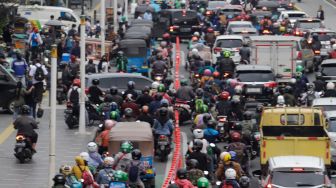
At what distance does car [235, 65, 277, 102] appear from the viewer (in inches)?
1914

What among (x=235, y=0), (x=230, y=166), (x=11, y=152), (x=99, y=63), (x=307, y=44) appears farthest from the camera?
(x=235, y=0)

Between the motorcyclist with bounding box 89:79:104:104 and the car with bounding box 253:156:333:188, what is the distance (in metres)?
14.8

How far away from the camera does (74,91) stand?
147ft

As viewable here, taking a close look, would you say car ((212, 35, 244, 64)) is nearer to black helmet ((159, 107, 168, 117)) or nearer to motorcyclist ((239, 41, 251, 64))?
motorcyclist ((239, 41, 251, 64))

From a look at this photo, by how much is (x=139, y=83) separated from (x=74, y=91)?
3.33m

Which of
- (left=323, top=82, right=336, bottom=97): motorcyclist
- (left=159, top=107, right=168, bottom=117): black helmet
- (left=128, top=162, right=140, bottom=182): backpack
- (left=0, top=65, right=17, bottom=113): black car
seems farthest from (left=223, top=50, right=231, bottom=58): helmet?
(left=128, top=162, right=140, bottom=182): backpack

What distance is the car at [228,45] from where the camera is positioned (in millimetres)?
59312

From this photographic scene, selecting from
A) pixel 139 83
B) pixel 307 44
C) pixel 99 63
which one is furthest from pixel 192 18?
pixel 139 83

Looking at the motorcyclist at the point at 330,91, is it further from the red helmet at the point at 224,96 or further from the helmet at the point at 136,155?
the helmet at the point at 136,155

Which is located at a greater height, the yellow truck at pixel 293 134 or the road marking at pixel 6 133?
the yellow truck at pixel 293 134


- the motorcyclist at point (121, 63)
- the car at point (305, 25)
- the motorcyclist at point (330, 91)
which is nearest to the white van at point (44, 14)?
the car at point (305, 25)

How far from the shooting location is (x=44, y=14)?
70062 mm

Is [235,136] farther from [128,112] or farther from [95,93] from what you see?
[95,93]

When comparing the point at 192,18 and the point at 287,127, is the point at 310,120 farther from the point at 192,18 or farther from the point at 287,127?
the point at 192,18
